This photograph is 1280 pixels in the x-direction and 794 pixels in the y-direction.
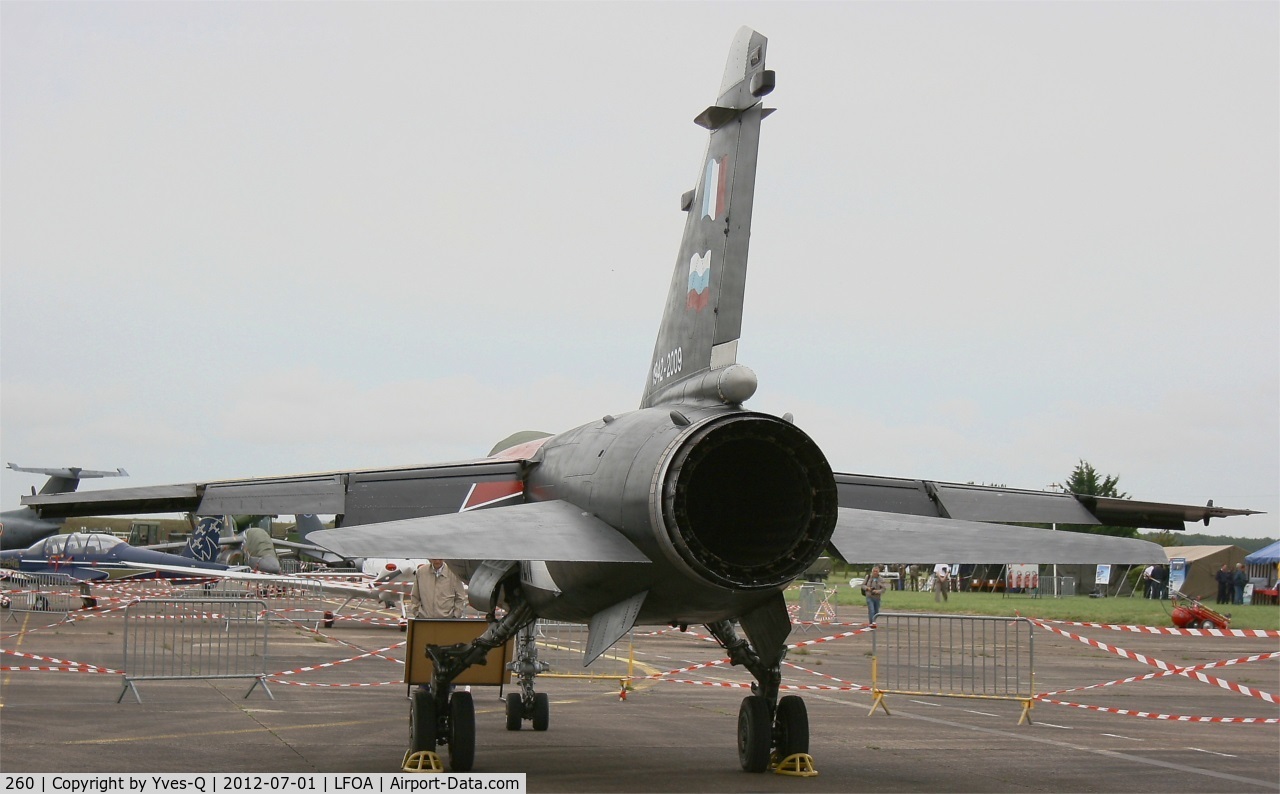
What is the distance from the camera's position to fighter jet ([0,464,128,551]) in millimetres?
37156

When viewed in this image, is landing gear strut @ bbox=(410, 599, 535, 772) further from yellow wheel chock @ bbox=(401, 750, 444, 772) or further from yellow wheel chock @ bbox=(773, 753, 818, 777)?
yellow wheel chock @ bbox=(773, 753, 818, 777)

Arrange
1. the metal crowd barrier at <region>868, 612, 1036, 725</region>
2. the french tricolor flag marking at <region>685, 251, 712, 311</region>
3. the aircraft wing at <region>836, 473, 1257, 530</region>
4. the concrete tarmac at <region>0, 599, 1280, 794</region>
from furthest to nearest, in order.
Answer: the metal crowd barrier at <region>868, 612, 1036, 725</region>
the aircraft wing at <region>836, 473, 1257, 530</region>
the concrete tarmac at <region>0, 599, 1280, 794</region>
the french tricolor flag marking at <region>685, 251, 712, 311</region>

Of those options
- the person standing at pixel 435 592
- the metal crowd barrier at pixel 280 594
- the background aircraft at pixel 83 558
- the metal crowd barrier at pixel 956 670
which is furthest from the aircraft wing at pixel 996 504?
the background aircraft at pixel 83 558

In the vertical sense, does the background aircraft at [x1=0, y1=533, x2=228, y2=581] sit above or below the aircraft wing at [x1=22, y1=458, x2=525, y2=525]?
below

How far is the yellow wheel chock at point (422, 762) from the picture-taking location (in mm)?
8625

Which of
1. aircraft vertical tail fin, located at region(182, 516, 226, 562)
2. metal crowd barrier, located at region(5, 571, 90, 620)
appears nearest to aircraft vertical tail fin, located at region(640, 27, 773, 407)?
metal crowd barrier, located at region(5, 571, 90, 620)

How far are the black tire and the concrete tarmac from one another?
24cm

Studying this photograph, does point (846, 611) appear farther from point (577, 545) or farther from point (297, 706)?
point (577, 545)

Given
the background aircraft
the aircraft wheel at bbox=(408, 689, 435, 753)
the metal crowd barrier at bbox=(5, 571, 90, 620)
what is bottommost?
the metal crowd barrier at bbox=(5, 571, 90, 620)

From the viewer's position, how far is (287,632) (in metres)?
26.2

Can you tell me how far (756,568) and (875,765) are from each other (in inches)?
136

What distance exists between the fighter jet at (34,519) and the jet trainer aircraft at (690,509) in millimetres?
30501

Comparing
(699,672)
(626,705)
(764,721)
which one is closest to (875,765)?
(764,721)

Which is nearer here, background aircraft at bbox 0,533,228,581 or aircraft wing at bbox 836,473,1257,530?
aircraft wing at bbox 836,473,1257,530
